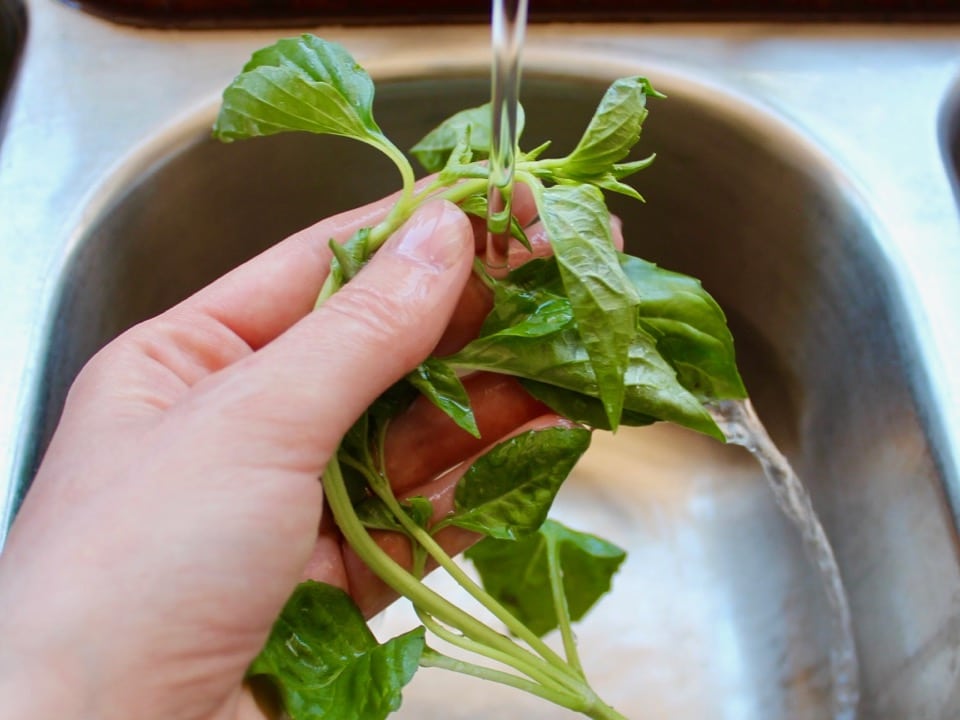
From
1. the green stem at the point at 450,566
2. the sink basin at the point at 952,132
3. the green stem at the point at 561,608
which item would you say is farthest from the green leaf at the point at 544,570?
the sink basin at the point at 952,132

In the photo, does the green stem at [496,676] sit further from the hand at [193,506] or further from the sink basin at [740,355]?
the sink basin at [740,355]

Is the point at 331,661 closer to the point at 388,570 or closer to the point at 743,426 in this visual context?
the point at 388,570

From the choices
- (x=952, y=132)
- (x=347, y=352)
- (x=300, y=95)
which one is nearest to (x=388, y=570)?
(x=347, y=352)

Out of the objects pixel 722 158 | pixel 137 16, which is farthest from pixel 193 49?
pixel 722 158

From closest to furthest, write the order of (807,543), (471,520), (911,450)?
(471,520)
(911,450)
(807,543)

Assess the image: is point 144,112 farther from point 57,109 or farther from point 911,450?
point 911,450

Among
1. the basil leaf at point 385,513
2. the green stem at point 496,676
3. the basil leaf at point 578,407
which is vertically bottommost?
the green stem at point 496,676
